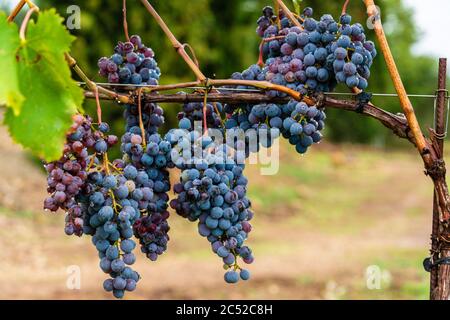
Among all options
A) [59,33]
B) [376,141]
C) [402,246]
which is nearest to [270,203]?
[402,246]

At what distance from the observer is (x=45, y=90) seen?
1169mm

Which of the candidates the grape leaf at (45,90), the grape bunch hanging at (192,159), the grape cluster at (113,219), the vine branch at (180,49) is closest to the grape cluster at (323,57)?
the grape bunch hanging at (192,159)

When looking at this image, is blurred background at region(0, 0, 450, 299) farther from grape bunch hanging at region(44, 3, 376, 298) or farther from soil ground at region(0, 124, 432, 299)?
grape bunch hanging at region(44, 3, 376, 298)

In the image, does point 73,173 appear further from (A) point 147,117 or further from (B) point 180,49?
(B) point 180,49

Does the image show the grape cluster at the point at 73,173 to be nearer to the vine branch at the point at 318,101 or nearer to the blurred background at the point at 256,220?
the vine branch at the point at 318,101

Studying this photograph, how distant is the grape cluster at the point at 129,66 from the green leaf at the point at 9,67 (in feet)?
1.84

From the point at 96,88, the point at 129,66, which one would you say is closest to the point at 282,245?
the point at 129,66

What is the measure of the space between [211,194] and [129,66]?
0.47 meters

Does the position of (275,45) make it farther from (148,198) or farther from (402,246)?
(402,246)

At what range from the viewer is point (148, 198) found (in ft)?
4.95

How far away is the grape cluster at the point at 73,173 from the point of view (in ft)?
4.62

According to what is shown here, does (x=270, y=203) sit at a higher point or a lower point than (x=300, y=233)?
higher

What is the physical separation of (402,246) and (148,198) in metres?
6.03

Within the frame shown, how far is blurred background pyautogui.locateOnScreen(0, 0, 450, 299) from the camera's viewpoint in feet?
17.8
